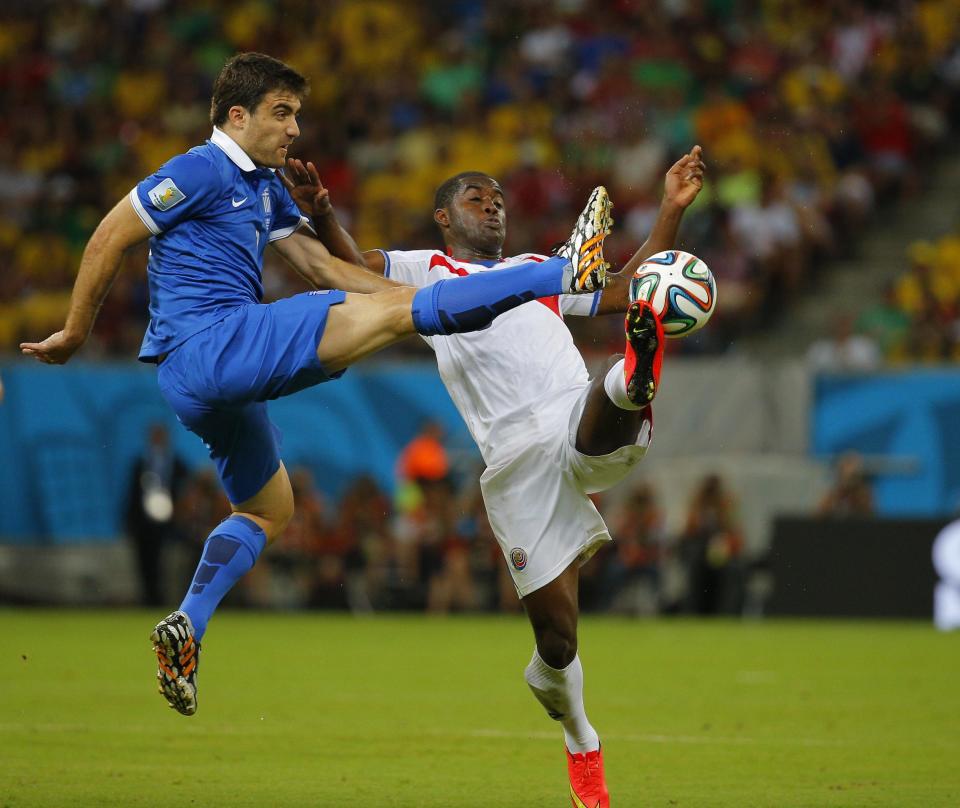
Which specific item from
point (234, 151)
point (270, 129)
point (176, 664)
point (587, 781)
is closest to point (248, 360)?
point (234, 151)

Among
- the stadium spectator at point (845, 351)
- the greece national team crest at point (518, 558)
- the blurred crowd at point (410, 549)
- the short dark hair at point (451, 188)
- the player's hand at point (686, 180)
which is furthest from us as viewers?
the blurred crowd at point (410, 549)

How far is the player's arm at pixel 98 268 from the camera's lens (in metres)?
6.96

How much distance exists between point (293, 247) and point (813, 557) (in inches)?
449

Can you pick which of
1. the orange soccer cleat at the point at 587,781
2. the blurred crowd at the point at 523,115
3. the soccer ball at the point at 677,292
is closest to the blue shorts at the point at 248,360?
the soccer ball at the point at 677,292

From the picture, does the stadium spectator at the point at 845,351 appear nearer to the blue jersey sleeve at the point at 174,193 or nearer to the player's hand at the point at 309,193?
the player's hand at the point at 309,193

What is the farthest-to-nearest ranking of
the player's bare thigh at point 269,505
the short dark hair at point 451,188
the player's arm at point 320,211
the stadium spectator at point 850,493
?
the stadium spectator at point 850,493 < the short dark hair at point 451,188 < the player's arm at point 320,211 < the player's bare thigh at point 269,505

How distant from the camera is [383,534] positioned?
19.5 m

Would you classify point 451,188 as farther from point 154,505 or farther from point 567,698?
point 154,505

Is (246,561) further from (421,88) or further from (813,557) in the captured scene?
(421,88)

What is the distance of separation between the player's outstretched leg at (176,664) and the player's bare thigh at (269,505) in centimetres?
95

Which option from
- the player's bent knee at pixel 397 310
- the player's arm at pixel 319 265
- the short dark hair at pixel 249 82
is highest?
the short dark hair at pixel 249 82

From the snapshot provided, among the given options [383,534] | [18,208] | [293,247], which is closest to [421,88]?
[18,208]

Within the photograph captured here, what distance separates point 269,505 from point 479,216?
1.67m

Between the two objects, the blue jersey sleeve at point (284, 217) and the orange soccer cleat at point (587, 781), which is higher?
the blue jersey sleeve at point (284, 217)
